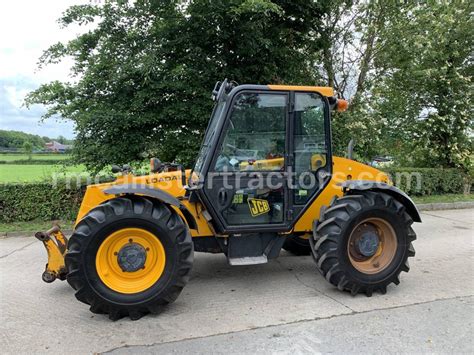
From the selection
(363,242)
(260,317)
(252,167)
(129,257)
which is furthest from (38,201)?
(363,242)

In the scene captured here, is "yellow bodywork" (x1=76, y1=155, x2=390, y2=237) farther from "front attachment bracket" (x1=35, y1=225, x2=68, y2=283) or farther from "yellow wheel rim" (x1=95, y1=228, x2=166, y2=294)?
"yellow wheel rim" (x1=95, y1=228, x2=166, y2=294)

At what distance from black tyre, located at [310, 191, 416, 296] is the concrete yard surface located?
23 centimetres

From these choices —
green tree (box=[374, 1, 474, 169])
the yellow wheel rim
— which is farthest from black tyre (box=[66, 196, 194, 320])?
green tree (box=[374, 1, 474, 169])

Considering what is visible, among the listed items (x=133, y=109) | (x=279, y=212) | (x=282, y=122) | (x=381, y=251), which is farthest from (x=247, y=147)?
(x=133, y=109)

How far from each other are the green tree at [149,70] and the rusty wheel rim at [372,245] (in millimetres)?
4836

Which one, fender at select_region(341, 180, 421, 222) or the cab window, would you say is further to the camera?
fender at select_region(341, 180, 421, 222)

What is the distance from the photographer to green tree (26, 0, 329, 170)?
7.94 metres

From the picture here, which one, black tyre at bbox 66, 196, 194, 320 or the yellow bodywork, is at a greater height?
the yellow bodywork

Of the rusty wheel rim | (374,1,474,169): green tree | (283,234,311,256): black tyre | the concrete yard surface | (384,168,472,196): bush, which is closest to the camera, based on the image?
the concrete yard surface

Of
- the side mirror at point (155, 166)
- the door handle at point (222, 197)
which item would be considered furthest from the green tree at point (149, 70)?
the door handle at point (222, 197)

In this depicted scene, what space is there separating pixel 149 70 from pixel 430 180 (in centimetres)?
905

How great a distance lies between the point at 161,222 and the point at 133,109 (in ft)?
15.7

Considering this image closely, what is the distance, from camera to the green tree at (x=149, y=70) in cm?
794

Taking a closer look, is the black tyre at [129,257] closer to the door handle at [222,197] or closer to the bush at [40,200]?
the door handle at [222,197]
